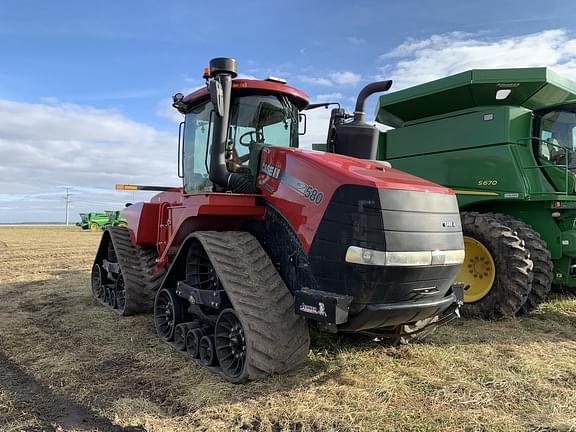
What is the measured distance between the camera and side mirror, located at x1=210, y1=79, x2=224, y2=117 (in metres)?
4.70

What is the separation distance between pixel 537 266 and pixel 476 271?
0.83m

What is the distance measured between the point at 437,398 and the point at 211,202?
259cm

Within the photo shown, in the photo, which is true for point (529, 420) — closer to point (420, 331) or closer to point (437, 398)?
point (437, 398)

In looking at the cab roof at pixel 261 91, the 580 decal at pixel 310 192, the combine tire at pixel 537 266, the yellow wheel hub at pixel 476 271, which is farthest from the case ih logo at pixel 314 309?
the combine tire at pixel 537 266

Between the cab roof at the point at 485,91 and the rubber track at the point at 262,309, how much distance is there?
475cm

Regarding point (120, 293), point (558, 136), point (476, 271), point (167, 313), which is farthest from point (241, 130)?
point (558, 136)

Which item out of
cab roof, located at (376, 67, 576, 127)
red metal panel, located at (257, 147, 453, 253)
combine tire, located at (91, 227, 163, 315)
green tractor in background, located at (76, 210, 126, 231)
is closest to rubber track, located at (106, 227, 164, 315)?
combine tire, located at (91, 227, 163, 315)

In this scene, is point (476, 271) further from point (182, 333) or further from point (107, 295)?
point (107, 295)

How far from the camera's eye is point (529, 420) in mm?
3521

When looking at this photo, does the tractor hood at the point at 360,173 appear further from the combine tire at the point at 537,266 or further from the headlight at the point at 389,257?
the combine tire at the point at 537,266

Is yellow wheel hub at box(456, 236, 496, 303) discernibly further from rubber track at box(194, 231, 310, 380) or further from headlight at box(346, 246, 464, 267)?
rubber track at box(194, 231, 310, 380)

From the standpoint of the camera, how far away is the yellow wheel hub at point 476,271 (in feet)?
22.6

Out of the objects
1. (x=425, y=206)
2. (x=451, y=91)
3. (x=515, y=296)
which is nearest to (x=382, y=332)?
(x=425, y=206)

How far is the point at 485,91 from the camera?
24.6 ft
